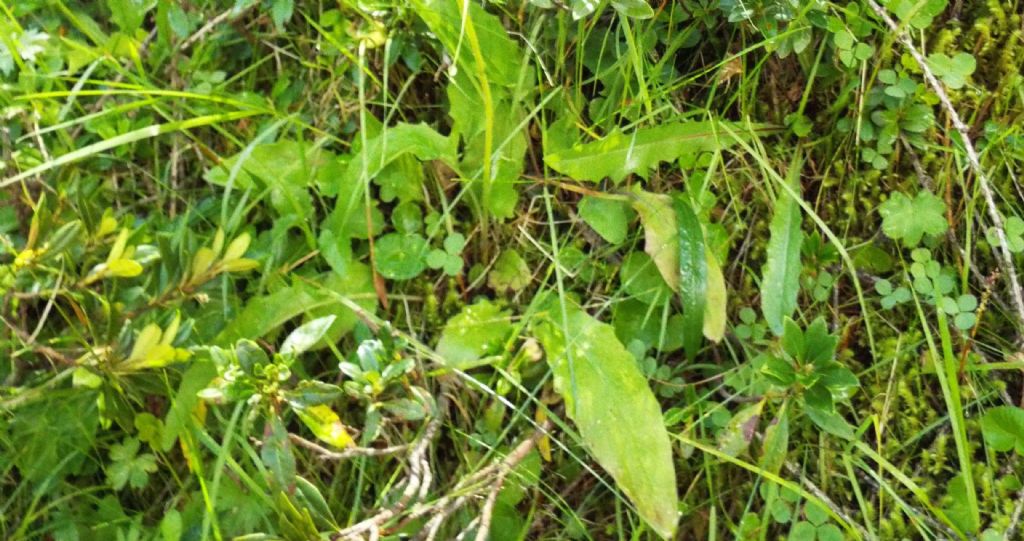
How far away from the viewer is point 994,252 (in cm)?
119

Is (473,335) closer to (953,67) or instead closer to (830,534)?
(830,534)

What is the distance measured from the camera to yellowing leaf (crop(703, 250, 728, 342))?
121 centimetres

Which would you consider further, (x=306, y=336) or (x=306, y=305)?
(x=306, y=305)

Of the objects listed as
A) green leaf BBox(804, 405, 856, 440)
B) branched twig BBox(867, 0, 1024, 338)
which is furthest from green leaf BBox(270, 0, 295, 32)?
green leaf BBox(804, 405, 856, 440)

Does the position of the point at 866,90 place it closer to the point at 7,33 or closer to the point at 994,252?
the point at 994,252

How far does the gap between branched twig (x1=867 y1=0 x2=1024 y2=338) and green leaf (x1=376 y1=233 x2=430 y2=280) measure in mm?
770

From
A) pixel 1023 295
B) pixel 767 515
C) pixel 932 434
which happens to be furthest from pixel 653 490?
pixel 1023 295

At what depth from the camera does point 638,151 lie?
49.1 inches

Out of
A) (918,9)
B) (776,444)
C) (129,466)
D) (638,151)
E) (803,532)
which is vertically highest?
(918,9)

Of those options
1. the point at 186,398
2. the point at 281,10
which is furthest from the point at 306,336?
the point at 281,10

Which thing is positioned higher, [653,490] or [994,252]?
[994,252]

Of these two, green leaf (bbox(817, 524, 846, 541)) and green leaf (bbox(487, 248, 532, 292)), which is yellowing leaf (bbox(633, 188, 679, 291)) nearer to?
green leaf (bbox(487, 248, 532, 292))

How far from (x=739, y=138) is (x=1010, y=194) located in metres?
0.42

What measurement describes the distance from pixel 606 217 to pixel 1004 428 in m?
0.63
